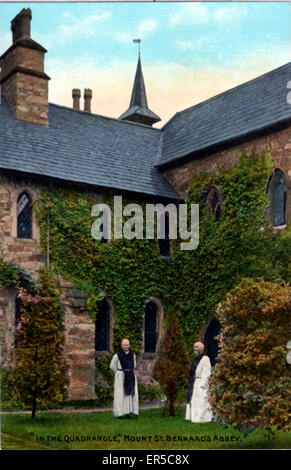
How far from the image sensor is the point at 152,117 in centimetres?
2933

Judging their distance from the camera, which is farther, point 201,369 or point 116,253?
point 116,253

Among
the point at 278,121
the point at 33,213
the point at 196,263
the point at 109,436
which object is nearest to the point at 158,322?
the point at 196,263

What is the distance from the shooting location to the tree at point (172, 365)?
14914mm

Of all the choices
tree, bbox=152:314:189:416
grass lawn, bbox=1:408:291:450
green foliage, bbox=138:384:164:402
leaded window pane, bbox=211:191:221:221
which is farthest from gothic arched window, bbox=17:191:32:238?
grass lawn, bbox=1:408:291:450

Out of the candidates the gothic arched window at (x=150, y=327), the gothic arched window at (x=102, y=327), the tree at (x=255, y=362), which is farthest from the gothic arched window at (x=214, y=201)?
the tree at (x=255, y=362)

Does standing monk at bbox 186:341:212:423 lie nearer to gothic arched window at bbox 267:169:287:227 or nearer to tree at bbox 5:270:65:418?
tree at bbox 5:270:65:418

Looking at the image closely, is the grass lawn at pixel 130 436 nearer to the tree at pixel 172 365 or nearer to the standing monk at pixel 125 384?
the standing monk at pixel 125 384

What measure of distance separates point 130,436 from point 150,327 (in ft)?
26.8

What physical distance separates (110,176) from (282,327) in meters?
8.91

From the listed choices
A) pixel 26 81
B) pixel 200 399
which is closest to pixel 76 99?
pixel 26 81

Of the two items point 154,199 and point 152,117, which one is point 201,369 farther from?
point 152,117

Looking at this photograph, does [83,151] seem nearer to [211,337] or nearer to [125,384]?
[211,337]

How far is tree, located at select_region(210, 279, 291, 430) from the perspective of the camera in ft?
35.1

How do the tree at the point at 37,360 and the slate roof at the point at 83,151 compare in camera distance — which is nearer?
the tree at the point at 37,360
